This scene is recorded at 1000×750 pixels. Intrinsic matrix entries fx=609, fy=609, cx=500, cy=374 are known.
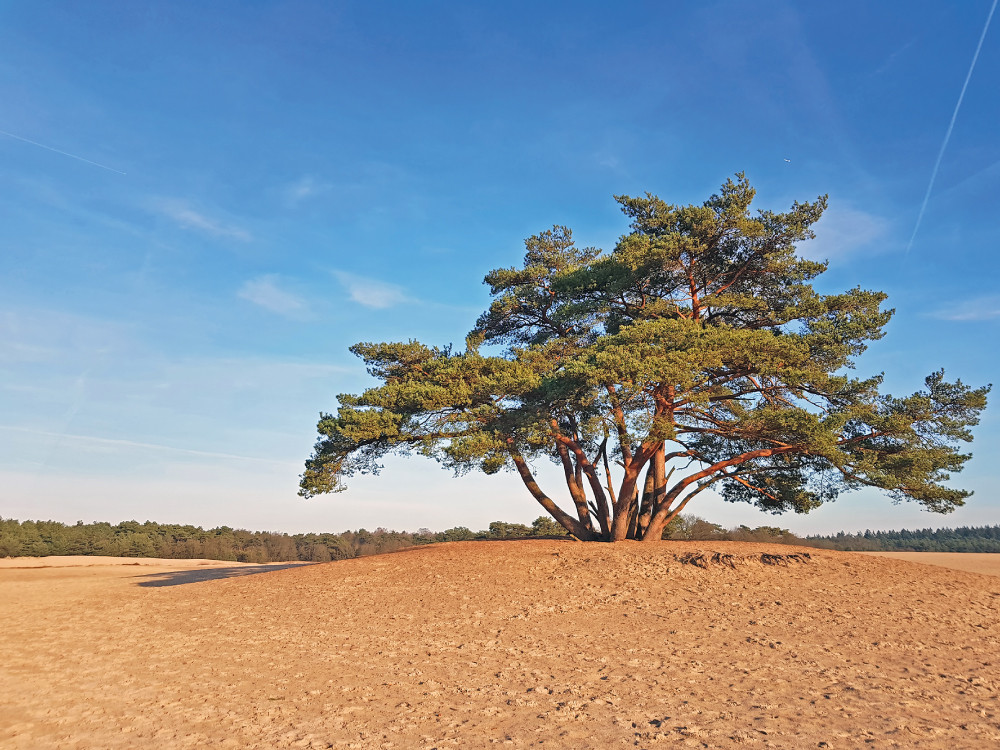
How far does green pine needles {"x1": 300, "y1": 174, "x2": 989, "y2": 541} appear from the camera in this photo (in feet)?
50.6

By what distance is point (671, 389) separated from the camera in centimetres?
1650

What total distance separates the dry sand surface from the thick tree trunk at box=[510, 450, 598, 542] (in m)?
2.93

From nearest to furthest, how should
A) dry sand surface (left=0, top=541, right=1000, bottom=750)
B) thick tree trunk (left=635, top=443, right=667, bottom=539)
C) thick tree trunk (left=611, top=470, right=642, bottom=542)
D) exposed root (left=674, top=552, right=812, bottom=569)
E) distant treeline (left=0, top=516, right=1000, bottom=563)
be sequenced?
dry sand surface (left=0, top=541, right=1000, bottom=750), exposed root (left=674, top=552, right=812, bottom=569), thick tree trunk (left=611, top=470, right=642, bottom=542), thick tree trunk (left=635, top=443, right=667, bottom=539), distant treeline (left=0, top=516, right=1000, bottom=563)

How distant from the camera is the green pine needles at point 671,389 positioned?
1543 cm

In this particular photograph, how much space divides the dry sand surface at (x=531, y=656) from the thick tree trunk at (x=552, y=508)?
2.93m

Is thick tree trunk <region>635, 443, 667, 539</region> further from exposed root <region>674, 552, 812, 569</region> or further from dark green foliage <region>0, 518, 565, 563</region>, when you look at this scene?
dark green foliage <region>0, 518, 565, 563</region>

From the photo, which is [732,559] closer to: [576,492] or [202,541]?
[576,492]

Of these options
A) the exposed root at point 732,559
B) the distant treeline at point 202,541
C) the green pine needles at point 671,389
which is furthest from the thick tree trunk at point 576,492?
the distant treeline at point 202,541

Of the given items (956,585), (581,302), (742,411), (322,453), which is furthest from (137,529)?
(956,585)

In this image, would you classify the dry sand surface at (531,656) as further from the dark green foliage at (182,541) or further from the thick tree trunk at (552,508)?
the dark green foliage at (182,541)

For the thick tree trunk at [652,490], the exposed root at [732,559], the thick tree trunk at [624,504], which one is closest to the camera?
the exposed root at [732,559]

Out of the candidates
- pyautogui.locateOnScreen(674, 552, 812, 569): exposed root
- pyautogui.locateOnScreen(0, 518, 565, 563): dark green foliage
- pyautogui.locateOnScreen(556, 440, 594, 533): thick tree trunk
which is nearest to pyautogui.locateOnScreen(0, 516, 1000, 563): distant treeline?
pyautogui.locateOnScreen(0, 518, 565, 563): dark green foliage

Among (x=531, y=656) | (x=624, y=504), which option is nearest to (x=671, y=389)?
(x=624, y=504)

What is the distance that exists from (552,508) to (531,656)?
10.6 meters
